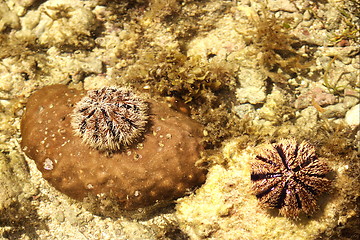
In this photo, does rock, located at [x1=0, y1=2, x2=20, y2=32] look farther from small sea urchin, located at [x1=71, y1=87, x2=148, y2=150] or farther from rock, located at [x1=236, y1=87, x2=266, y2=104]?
rock, located at [x1=236, y1=87, x2=266, y2=104]

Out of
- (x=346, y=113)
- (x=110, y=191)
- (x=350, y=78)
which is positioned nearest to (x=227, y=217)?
(x=110, y=191)

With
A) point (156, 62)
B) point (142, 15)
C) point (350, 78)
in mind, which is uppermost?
point (142, 15)

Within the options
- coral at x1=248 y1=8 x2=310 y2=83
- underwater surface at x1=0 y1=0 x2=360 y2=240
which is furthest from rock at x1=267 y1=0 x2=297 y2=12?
coral at x1=248 y1=8 x2=310 y2=83

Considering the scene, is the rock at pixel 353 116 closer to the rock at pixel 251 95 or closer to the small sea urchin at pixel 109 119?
the rock at pixel 251 95

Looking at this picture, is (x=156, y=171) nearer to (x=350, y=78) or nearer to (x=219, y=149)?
(x=219, y=149)

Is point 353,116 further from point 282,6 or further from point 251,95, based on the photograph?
point 282,6

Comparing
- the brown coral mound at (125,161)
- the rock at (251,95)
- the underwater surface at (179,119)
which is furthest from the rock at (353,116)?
the brown coral mound at (125,161)

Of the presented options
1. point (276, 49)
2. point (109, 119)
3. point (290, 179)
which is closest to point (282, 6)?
point (276, 49)
